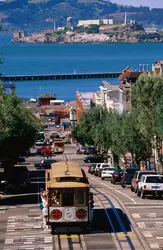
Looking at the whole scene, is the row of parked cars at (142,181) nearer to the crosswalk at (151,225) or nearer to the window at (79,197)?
the crosswalk at (151,225)

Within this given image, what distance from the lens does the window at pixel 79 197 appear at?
30.0m

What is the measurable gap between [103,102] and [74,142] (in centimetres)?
1119

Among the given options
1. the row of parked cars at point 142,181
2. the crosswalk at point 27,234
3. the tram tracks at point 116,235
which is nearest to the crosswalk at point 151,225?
the tram tracks at point 116,235

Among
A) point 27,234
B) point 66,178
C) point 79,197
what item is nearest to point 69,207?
point 79,197

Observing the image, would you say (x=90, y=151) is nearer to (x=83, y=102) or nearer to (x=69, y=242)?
(x=83, y=102)

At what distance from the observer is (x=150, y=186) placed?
1607 inches

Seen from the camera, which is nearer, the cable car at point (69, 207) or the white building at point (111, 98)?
the cable car at point (69, 207)

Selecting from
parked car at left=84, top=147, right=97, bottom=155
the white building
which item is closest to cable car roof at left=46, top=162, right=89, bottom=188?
parked car at left=84, top=147, right=97, bottom=155

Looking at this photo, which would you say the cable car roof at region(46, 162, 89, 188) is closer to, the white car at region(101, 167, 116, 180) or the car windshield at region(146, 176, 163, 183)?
the car windshield at region(146, 176, 163, 183)

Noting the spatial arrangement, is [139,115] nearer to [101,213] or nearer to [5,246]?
[101,213]

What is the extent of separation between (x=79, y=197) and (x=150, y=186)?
11.2m

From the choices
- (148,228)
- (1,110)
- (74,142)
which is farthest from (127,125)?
(74,142)

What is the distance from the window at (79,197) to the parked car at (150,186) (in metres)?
10.8

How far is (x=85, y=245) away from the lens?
27.6 metres
